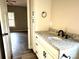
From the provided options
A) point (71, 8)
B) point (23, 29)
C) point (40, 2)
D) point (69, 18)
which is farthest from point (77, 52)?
point (23, 29)

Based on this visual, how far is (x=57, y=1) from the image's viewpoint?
2.81m

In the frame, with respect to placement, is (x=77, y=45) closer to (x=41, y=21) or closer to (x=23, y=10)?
(x=41, y=21)

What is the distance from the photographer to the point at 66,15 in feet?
7.86

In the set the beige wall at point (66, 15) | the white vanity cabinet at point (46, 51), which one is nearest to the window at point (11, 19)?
the beige wall at point (66, 15)

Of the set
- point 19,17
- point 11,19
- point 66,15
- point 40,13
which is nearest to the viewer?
point 66,15

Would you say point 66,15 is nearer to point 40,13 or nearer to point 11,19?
point 40,13

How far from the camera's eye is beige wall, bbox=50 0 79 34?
2.07 metres

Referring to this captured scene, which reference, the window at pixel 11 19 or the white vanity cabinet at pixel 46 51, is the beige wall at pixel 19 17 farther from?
the white vanity cabinet at pixel 46 51

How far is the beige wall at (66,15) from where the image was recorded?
207 centimetres

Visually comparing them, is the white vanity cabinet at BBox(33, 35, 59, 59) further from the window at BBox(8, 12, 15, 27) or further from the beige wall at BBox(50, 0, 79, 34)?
the window at BBox(8, 12, 15, 27)

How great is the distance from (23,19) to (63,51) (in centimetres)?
757

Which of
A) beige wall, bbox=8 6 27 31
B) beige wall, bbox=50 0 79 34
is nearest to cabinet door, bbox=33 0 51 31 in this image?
beige wall, bbox=50 0 79 34

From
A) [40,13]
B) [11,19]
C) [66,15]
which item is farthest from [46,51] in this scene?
[11,19]

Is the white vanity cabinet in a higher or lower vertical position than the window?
lower
